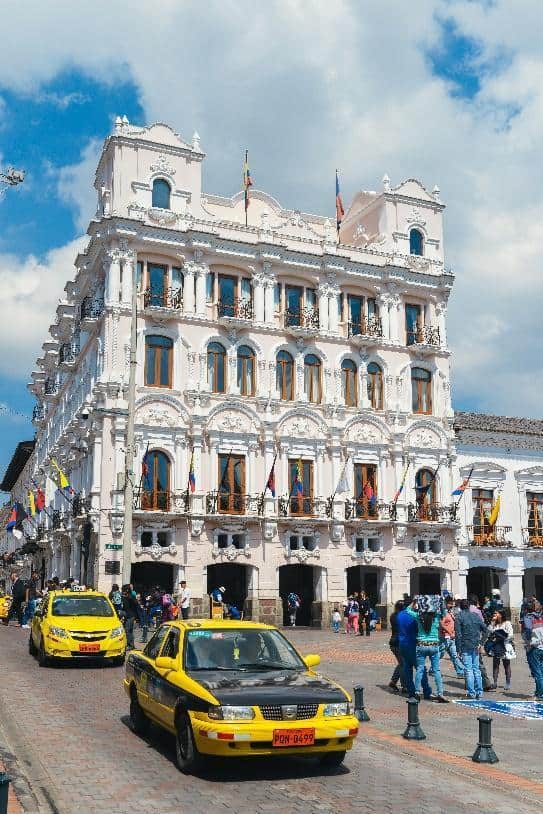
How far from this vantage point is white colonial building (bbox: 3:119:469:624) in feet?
124

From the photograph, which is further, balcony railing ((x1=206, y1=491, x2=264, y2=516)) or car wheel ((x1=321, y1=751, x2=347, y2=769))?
balcony railing ((x1=206, y1=491, x2=264, y2=516))

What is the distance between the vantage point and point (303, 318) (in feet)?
137

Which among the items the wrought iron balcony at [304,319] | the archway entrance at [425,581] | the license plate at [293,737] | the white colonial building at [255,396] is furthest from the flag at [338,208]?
the license plate at [293,737]

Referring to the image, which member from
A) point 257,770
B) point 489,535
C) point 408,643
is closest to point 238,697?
point 257,770

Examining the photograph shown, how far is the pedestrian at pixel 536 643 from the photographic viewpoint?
54.1ft

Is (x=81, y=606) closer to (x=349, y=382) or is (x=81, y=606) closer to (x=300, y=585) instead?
(x=300, y=585)

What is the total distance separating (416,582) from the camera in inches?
1726

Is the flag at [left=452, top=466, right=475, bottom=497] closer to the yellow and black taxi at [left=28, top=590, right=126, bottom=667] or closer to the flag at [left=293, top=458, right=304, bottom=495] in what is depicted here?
the flag at [left=293, top=458, right=304, bottom=495]

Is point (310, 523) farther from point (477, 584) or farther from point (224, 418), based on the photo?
point (477, 584)

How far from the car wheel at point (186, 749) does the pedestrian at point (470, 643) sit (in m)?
8.07

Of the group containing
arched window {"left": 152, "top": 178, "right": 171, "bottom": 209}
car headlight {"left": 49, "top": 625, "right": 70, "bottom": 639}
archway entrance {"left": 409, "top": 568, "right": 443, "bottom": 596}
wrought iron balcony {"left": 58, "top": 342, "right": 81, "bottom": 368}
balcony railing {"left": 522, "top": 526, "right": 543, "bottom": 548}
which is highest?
arched window {"left": 152, "top": 178, "right": 171, "bottom": 209}

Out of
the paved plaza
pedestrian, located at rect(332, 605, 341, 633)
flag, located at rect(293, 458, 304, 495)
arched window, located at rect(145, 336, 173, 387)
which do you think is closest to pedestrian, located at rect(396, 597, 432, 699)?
the paved plaza

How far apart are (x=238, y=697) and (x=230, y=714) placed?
23cm

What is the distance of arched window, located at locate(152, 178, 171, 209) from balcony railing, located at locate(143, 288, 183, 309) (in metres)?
4.13
